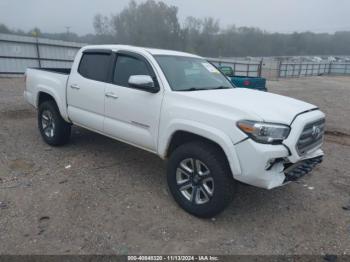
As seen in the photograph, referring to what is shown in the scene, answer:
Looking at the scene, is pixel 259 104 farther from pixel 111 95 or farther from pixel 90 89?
pixel 90 89

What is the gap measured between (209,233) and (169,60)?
2.29 m

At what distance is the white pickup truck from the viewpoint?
115 inches

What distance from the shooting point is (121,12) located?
64.4 meters

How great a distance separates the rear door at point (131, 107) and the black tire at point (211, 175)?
0.45 meters

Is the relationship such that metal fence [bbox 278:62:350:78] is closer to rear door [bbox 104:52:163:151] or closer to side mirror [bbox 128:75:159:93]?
rear door [bbox 104:52:163:151]

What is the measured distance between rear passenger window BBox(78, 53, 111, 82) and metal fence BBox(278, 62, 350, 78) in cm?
3142

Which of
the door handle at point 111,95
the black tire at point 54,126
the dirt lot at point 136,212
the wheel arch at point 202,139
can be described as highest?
the door handle at point 111,95

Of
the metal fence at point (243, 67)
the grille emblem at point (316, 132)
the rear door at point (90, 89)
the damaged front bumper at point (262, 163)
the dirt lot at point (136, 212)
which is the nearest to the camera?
the damaged front bumper at point (262, 163)

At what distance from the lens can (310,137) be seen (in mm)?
3312

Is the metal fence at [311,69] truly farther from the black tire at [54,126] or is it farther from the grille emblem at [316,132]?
the grille emblem at [316,132]

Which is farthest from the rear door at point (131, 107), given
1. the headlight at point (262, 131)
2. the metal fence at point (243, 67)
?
the metal fence at point (243, 67)

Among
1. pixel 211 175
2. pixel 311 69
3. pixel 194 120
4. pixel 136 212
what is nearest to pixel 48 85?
pixel 136 212

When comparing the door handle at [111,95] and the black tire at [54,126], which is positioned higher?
the door handle at [111,95]

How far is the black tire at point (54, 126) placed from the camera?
523 centimetres
